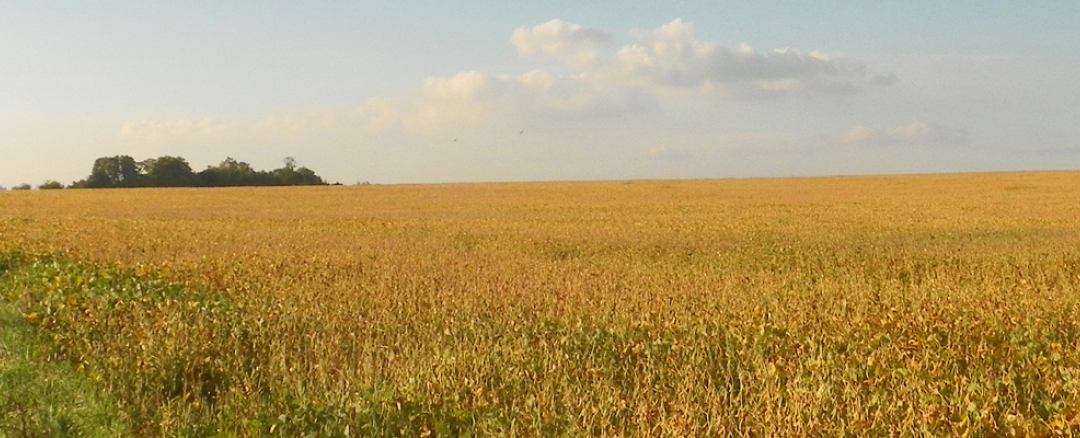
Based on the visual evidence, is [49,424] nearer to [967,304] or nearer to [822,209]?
[967,304]

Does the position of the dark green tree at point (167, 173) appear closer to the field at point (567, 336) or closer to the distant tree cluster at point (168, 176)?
the distant tree cluster at point (168, 176)

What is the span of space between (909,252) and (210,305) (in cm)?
1156

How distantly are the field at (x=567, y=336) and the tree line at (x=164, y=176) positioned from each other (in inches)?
2726

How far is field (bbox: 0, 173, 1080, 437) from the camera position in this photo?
534 cm

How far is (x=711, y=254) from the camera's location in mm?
15703

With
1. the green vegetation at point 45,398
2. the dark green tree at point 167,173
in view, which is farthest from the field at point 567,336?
the dark green tree at point 167,173

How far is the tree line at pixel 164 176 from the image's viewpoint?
81.2 meters

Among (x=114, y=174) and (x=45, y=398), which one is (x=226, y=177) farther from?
(x=45, y=398)

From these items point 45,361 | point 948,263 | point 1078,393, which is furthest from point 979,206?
point 45,361

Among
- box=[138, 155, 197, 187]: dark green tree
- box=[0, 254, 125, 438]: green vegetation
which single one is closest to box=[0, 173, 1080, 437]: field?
box=[0, 254, 125, 438]: green vegetation

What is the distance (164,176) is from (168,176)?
33cm

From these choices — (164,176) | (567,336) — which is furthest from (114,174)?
(567,336)

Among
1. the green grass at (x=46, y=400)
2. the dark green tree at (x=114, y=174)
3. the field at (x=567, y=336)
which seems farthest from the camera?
the dark green tree at (x=114, y=174)

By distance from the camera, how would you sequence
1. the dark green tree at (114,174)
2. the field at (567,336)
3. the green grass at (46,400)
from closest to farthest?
1. the green grass at (46,400)
2. the field at (567,336)
3. the dark green tree at (114,174)
